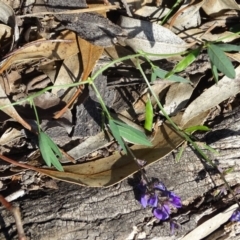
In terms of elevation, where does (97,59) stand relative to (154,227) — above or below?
above

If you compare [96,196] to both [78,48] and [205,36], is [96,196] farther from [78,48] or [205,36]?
[205,36]

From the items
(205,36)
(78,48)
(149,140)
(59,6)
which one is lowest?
(149,140)

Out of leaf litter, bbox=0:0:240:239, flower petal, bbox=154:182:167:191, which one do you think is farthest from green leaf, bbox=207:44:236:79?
flower petal, bbox=154:182:167:191

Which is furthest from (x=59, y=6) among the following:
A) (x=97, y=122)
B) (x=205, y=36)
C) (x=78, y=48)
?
(x=205, y=36)

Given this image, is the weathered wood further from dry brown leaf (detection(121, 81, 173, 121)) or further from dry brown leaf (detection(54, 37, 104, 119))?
dry brown leaf (detection(54, 37, 104, 119))

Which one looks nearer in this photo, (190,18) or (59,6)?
(59,6)

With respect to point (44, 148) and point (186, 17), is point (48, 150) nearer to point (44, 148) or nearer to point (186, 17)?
point (44, 148)
